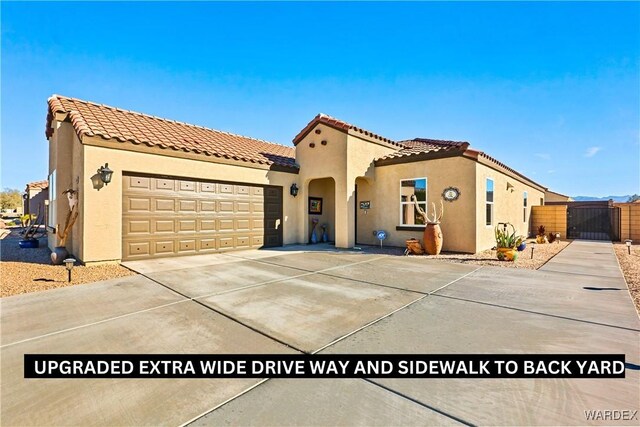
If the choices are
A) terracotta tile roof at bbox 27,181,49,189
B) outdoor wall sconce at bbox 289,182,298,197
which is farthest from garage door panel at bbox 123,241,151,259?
terracotta tile roof at bbox 27,181,49,189

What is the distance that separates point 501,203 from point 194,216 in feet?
41.6

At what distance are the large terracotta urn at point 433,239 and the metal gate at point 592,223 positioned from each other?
13528 millimetres

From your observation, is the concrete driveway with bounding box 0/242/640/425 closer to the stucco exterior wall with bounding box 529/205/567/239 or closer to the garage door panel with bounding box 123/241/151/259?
the garage door panel with bounding box 123/241/151/259

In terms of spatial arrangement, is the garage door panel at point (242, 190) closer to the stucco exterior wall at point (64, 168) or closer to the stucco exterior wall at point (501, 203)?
the stucco exterior wall at point (64, 168)

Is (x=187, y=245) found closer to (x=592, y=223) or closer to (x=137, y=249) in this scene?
(x=137, y=249)

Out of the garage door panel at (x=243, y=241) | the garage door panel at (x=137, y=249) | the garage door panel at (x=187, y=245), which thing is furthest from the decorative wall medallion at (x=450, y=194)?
the garage door panel at (x=137, y=249)

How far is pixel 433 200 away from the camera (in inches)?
419

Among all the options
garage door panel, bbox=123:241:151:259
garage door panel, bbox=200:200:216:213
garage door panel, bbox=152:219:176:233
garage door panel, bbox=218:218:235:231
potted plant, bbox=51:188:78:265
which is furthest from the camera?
garage door panel, bbox=218:218:235:231

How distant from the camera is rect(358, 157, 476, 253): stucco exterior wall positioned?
9812mm

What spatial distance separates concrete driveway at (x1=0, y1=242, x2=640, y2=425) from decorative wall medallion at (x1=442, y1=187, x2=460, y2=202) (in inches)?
154

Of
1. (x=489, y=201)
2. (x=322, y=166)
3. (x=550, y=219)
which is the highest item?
(x=322, y=166)

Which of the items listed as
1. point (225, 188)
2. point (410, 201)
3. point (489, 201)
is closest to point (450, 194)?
point (410, 201)

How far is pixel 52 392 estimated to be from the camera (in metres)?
2.39

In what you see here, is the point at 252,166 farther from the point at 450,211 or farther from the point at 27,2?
the point at 450,211
